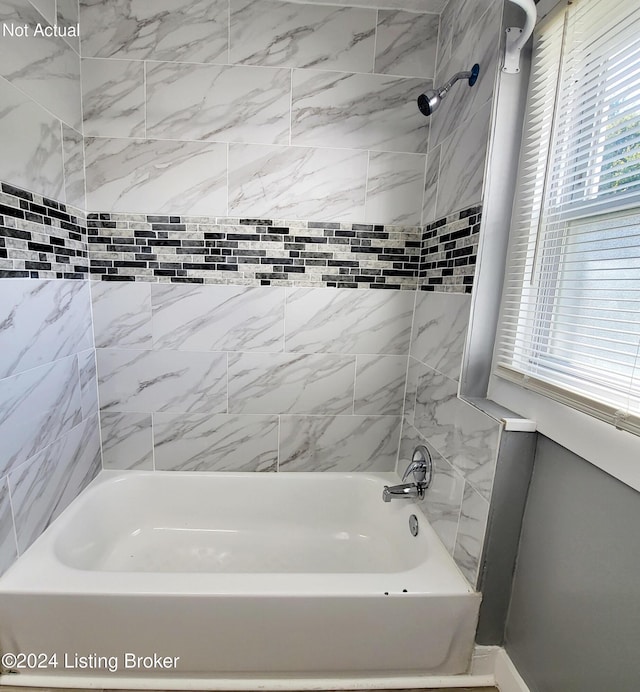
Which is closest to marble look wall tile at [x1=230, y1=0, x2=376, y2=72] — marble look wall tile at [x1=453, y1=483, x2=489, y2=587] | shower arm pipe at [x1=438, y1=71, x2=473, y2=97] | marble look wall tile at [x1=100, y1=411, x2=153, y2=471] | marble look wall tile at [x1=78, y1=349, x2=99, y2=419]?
shower arm pipe at [x1=438, y1=71, x2=473, y2=97]

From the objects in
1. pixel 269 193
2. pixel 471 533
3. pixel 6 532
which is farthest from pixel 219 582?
pixel 269 193

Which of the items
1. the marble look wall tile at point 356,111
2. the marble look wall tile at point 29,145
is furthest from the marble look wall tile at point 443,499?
the marble look wall tile at point 29,145

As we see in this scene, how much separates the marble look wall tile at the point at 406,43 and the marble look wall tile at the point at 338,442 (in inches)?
63.4

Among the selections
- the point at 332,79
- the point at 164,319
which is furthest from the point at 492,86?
the point at 164,319

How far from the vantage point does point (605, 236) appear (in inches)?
35.2

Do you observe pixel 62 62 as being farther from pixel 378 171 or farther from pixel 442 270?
pixel 442 270

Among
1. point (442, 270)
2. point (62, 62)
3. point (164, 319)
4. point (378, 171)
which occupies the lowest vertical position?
point (164, 319)

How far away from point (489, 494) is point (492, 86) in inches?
50.9

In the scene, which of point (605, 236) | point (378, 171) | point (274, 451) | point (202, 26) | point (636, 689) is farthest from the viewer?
point (274, 451)

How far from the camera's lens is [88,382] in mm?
1646

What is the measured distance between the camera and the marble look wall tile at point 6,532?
1.16m

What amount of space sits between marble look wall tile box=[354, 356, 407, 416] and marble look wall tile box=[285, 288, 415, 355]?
6 centimetres

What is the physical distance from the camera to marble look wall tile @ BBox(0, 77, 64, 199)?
45.4 inches

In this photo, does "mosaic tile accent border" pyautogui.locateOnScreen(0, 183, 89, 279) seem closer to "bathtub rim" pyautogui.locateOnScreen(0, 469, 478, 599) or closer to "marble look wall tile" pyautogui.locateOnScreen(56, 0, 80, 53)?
"marble look wall tile" pyautogui.locateOnScreen(56, 0, 80, 53)
